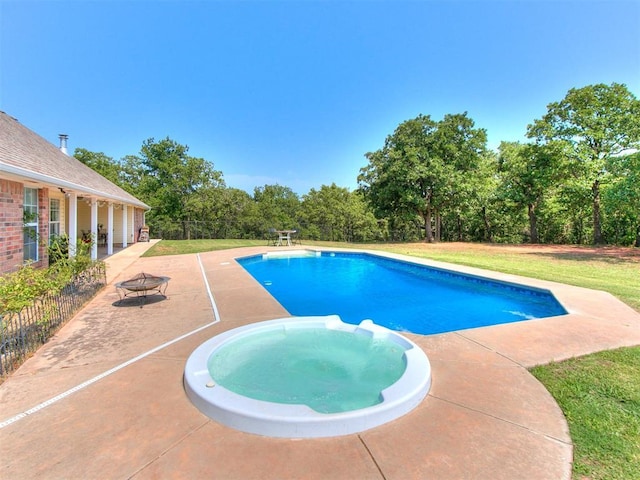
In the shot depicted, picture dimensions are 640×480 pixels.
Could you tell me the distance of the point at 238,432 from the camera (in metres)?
2.36

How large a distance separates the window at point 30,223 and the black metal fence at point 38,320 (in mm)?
2337

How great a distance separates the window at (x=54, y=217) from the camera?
31.8ft

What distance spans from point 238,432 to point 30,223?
8.84m

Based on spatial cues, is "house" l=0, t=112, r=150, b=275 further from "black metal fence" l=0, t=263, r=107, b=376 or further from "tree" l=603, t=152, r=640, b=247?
"tree" l=603, t=152, r=640, b=247

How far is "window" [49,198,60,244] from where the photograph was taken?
9703 mm

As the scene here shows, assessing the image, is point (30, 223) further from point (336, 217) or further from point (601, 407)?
point (336, 217)

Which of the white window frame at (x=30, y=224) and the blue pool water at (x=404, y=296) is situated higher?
the white window frame at (x=30, y=224)

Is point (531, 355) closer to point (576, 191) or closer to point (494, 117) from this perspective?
point (576, 191)

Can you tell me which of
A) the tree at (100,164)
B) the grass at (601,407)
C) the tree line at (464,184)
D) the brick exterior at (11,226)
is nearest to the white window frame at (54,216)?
the brick exterior at (11,226)

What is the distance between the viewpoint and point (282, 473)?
193cm

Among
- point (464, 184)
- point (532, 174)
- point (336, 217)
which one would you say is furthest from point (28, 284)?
point (336, 217)

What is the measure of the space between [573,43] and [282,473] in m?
14.6

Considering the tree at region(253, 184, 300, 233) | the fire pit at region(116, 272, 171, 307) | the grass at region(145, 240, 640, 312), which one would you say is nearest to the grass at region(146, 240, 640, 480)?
the grass at region(145, 240, 640, 312)

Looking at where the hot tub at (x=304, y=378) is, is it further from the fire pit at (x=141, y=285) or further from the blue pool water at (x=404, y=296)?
the fire pit at (x=141, y=285)
